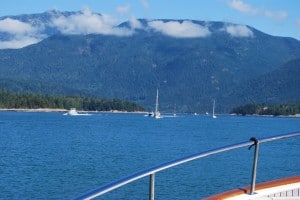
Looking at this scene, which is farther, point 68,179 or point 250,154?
point 250,154

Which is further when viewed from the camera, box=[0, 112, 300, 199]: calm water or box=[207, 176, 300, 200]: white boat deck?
box=[0, 112, 300, 199]: calm water

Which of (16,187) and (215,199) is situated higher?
(215,199)

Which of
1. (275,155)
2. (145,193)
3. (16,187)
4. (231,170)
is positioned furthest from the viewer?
(275,155)

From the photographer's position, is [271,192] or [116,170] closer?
[271,192]

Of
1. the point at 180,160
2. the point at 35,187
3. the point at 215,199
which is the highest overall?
the point at 180,160

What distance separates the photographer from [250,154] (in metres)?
51.8

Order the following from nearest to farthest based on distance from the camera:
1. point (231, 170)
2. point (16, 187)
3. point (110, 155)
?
point (16, 187)
point (231, 170)
point (110, 155)

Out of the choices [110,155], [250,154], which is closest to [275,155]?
[250,154]

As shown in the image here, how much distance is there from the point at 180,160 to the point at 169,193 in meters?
22.7

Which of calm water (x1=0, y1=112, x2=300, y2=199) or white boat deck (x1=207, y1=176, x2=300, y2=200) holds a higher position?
white boat deck (x1=207, y1=176, x2=300, y2=200)

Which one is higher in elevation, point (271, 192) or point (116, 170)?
point (271, 192)

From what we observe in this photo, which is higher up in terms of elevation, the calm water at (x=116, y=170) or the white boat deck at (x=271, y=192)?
the white boat deck at (x=271, y=192)

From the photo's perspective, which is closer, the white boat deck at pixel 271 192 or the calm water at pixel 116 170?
the white boat deck at pixel 271 192

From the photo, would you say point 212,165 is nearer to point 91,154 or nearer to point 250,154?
point 250,154
